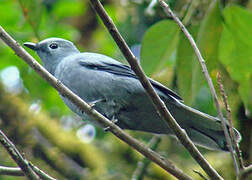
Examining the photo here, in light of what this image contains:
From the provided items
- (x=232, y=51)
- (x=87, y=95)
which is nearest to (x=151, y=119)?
(x=87, y=95)

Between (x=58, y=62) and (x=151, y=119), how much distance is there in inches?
42.2

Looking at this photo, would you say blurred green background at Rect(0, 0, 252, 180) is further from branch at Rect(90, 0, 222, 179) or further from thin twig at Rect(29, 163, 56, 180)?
thin twig at Rect(29, 163, 56, 180)

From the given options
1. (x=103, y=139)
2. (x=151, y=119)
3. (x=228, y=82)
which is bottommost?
A: (x=103, y=139)

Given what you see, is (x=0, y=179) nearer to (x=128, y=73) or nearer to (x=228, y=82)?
(x=128, y=73)

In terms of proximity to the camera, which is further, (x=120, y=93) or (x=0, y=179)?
(x=0, y=179)

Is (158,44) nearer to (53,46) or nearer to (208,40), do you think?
(208,40)

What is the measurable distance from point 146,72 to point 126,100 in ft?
1.00

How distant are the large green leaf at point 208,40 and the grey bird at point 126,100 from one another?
190 millimetres

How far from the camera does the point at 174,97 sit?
337 centimetres

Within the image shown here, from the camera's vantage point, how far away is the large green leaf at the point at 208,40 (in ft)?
10.3

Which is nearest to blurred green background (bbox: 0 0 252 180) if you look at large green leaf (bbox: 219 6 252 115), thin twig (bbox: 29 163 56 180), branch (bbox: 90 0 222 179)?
large green leaf (bbox: 219 6 252 115)

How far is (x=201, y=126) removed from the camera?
336cm

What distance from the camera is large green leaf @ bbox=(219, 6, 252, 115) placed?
3.07 meters

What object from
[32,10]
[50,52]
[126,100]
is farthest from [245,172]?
[50,52]
